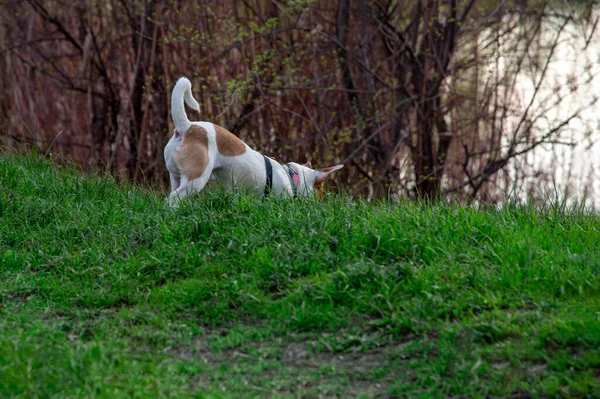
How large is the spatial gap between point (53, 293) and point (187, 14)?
21.7 ft

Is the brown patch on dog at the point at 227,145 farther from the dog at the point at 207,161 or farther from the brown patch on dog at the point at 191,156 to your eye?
the brown patch on dog at the point at 191,156

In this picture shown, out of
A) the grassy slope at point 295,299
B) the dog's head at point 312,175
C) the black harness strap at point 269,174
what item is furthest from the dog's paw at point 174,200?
the dog's head at point 312,175

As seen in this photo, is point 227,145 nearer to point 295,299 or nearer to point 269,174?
point 269,174

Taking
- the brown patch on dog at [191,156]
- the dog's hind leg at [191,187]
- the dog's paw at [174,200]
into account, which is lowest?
the dog's paw at [174,200]

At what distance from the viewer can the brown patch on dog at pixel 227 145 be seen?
20.8 feet

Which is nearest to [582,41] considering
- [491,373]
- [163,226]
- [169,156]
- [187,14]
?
[187,14]

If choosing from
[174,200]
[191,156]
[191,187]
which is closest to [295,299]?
[174,200]

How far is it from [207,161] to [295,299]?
2.31 m

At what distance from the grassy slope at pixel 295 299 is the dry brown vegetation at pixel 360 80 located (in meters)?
3.81

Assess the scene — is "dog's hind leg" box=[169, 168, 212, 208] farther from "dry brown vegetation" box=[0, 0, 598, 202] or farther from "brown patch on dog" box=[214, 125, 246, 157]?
"dry brown vegetation" box=[0, 0, 598, 202]

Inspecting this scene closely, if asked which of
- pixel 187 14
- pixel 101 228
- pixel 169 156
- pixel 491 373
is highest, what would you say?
pixel 187 14

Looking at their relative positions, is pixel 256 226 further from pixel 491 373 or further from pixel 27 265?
pixel 491 373

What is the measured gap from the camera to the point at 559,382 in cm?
323

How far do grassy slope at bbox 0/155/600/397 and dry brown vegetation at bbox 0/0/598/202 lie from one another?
3812mm
